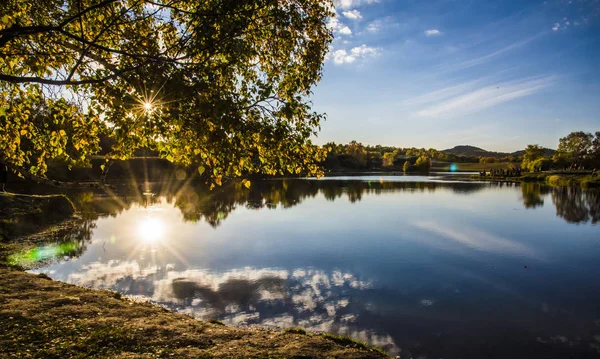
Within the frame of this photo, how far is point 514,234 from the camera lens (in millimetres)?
30641

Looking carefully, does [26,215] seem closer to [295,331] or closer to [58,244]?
[58,244]

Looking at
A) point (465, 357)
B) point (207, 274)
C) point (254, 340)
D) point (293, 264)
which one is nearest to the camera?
point (254, 340)

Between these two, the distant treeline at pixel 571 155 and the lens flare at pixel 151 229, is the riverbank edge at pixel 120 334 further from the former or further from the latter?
the distant treeline at pixel 571 155

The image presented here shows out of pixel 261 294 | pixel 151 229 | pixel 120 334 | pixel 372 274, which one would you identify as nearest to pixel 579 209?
pixel 372 274

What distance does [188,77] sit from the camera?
7.27 m

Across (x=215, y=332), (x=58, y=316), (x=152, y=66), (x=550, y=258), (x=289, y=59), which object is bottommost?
(x=550, y=258)

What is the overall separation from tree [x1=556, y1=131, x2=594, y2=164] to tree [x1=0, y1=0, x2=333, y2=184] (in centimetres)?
15479

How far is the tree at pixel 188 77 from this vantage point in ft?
22.4

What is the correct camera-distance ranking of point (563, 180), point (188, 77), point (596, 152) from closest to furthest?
point (188, 77) → point (563, 180) → point (596, 152)

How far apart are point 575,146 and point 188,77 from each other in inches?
6878

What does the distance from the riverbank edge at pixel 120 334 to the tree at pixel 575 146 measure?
507 feet

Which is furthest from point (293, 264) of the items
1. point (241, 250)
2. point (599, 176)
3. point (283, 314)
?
point (599, 176)

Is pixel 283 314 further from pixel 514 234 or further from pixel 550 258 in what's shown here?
pixel 514 234

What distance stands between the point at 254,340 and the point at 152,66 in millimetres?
7772
